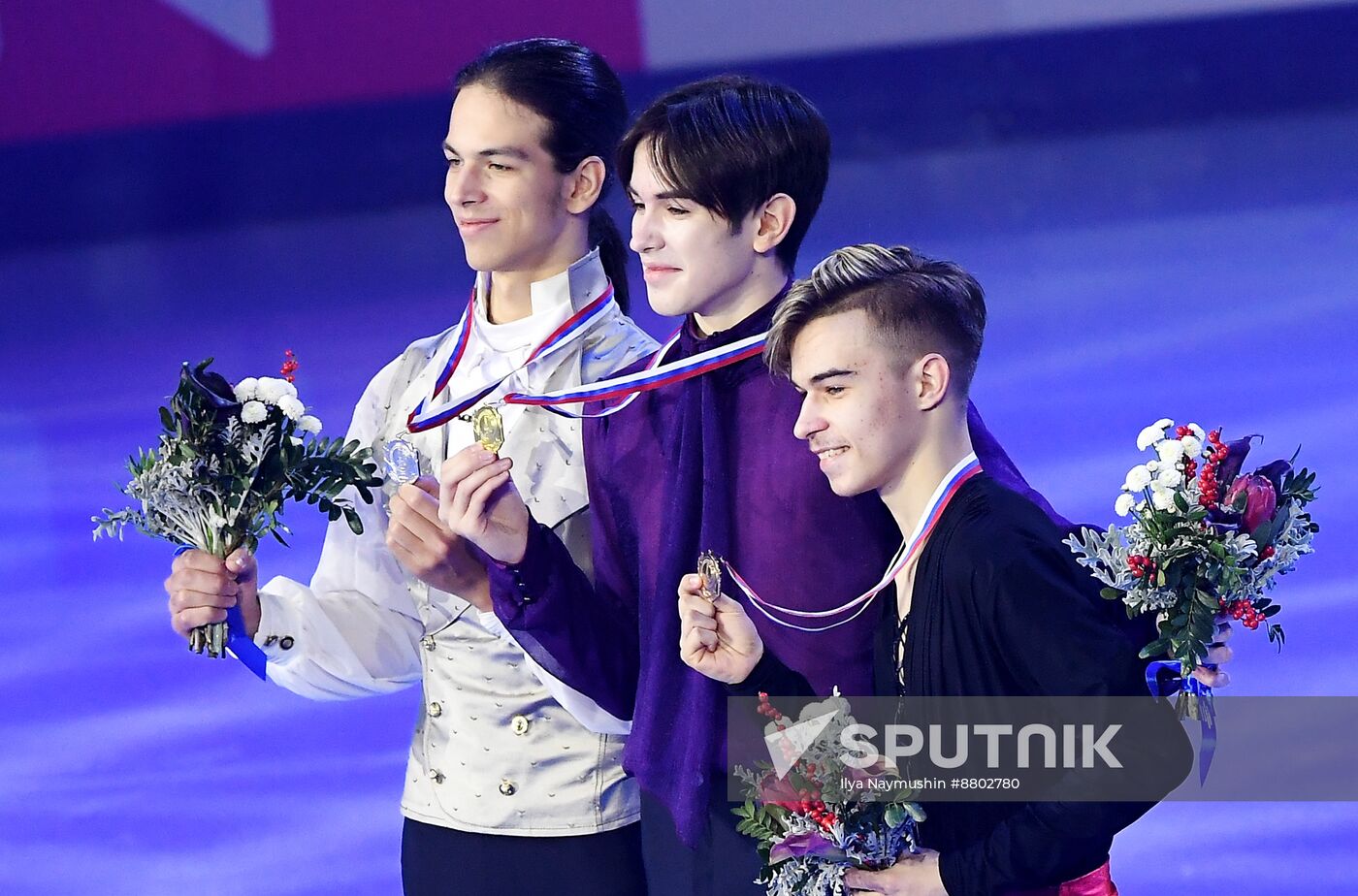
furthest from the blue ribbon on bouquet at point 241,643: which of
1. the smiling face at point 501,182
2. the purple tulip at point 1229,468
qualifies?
the purple tulip at point 1229,468

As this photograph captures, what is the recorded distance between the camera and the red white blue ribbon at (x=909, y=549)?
242 cm

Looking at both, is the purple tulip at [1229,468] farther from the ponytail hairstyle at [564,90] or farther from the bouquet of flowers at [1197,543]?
the ponytail hairstyle at [564,90]

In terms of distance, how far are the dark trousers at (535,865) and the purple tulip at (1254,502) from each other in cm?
108

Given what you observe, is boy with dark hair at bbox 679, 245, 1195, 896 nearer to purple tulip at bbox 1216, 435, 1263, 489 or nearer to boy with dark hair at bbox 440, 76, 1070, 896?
A: boy with dark hair at bbox 440, 76, 1070, 896

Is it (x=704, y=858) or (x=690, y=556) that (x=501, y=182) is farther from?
(x=704, y=858)

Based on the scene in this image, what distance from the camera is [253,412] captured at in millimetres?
2750

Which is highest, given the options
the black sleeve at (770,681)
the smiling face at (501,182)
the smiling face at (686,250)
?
the smiling face at (501,182)

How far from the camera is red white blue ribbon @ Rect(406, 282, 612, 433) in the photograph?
115 inches

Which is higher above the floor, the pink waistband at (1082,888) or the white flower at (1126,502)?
the white flower at (1126,502)

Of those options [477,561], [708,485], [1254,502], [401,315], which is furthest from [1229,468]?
[401,315]

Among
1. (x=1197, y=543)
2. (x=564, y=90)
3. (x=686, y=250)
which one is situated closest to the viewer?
(x=1197, y=543)

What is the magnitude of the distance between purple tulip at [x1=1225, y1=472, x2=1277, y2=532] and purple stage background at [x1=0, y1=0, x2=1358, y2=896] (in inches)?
77.7

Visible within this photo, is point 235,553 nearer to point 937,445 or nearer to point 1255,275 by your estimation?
point 937,445

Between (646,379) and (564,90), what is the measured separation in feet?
1.86
